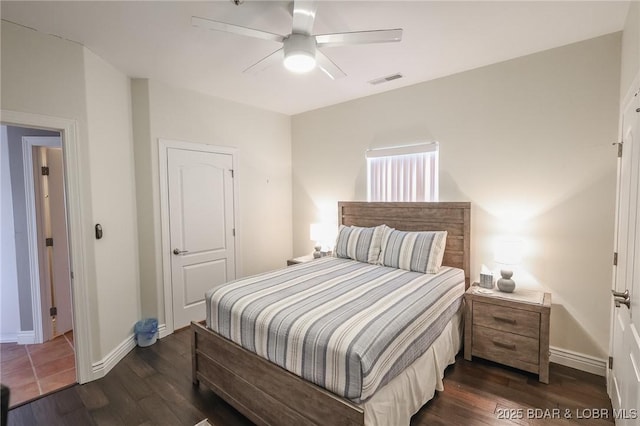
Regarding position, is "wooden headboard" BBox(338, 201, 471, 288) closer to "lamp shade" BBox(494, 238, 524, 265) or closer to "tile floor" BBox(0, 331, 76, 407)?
"lamp shade" BBox(494, 238, 524, 265)

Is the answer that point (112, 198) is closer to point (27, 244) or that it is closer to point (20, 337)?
point (27, 244)

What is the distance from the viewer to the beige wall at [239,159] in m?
3.15

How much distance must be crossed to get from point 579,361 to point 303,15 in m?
3.43

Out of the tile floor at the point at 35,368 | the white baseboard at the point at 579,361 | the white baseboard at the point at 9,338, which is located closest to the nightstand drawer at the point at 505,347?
the white baseboard at the point at 579,361

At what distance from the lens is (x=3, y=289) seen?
3.05 meters

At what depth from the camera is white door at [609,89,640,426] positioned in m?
1.34

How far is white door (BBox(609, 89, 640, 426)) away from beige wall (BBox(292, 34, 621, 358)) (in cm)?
49

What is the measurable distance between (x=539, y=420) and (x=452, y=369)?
666mm

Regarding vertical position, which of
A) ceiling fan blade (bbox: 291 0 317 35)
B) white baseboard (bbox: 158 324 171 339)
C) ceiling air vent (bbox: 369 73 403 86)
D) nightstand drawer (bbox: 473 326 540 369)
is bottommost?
white baseboard (bbox: 158 324 171 339)

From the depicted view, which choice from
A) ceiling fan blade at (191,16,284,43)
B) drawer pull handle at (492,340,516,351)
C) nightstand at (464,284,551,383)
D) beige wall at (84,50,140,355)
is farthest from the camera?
beige wall at (84,50,140,355)

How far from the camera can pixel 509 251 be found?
2588 millimetres

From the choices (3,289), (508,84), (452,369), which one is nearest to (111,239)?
(3,289)

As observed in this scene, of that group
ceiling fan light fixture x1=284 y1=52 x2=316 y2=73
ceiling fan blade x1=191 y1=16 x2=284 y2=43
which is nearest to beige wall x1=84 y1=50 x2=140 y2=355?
Answer: ceiling fan blade x1=191 y1=16 x2=284 y2=43

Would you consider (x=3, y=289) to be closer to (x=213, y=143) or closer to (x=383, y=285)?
(x=213, y=143)
